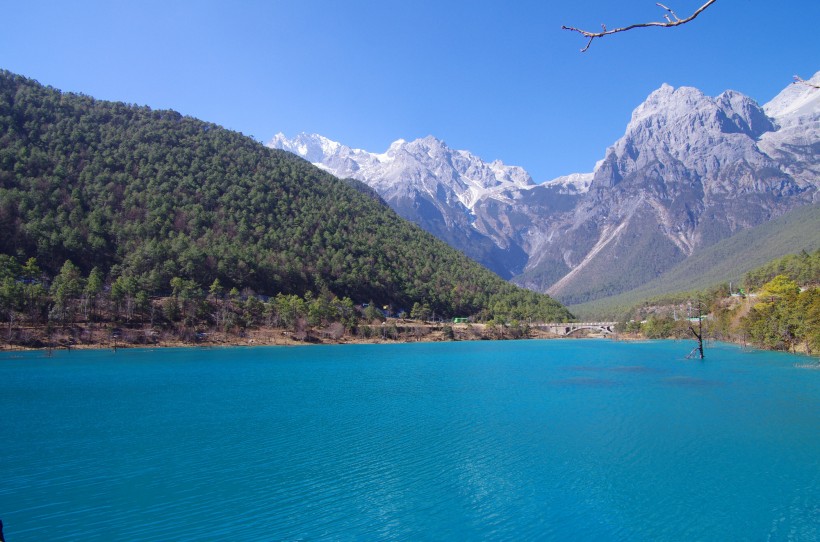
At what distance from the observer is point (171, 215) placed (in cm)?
14312

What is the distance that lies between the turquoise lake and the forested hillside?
76777mm

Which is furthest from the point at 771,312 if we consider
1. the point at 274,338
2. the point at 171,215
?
the point at 171,215

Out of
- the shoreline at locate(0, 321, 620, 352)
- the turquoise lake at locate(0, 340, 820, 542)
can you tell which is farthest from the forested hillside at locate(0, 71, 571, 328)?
the turquoise lake at locate(0, 340, 820, 542)

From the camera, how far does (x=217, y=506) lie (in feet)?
63.8

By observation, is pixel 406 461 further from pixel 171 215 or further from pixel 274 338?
pixel 171 215

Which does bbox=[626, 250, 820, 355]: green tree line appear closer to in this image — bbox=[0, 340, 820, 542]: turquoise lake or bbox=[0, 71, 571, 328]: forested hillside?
bbox=[0, 340, 820, 542]: turquoise lake

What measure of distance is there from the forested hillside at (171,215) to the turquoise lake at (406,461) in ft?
252

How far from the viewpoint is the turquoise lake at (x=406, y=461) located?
59.8ft

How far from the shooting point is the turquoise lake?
59.8 ft

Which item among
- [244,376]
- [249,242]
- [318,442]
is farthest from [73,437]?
[249,242]

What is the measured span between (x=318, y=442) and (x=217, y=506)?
32.2 feet

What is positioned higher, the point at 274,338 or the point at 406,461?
the point at 406,461

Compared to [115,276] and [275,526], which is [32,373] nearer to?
[275,526]

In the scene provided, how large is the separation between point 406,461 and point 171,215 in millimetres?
136912
